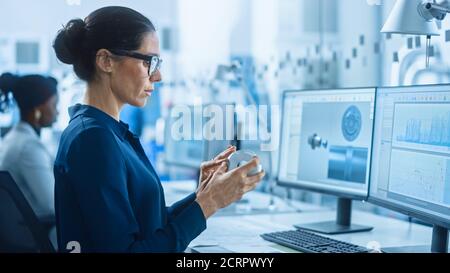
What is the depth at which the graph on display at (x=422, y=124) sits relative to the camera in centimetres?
147

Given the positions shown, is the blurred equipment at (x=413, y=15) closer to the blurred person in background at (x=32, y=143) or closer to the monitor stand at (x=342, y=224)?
the monitor stand at (x=342, y=224)

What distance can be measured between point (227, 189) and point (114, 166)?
0.85 feet

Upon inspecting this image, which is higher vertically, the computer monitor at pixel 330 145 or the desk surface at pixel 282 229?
the computer monitor at pixel 330 145

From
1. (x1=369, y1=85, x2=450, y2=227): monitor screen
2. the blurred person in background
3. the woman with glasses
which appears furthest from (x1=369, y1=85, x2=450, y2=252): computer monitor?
the blurred person in background

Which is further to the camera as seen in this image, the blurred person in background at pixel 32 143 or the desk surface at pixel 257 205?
the blurred person in background at pixel 32 143

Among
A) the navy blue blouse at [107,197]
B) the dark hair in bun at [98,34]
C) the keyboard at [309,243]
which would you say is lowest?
the keyboard at [309,243]

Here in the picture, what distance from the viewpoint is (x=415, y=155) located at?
156 cm

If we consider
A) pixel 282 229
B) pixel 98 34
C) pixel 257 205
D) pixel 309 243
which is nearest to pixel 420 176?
pixel 309 243

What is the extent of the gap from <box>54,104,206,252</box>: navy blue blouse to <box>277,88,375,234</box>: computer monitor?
0.70 meters

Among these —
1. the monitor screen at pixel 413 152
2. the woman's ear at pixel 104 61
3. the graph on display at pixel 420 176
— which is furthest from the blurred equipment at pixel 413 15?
the woman's ear at pixel 104 61

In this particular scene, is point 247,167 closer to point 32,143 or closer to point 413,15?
point 413,15

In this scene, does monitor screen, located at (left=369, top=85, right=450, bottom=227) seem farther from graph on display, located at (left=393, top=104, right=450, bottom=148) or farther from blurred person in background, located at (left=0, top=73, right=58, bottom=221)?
blurred person in background, located at (left=0, top=73, right=58, bottom=221)

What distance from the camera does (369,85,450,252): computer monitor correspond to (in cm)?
147
